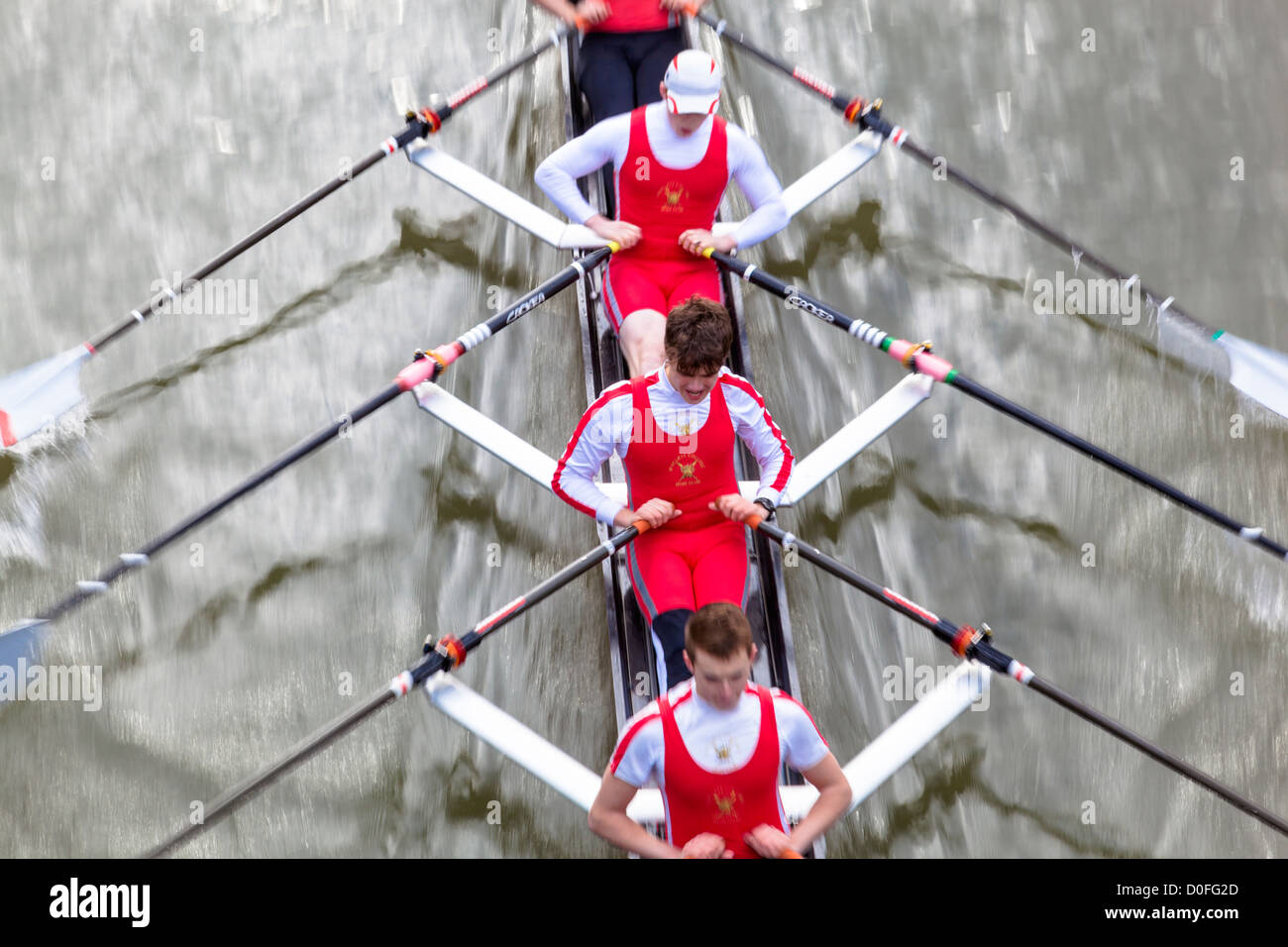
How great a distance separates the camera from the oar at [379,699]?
8.67 feet

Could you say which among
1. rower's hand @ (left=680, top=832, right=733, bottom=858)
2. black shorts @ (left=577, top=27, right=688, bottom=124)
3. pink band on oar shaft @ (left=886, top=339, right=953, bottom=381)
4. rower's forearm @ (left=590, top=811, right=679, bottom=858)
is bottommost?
rower's hand @ (left=680, top=832, right=733, bottom=858)

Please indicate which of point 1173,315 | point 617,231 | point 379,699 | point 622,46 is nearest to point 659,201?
point 617,231

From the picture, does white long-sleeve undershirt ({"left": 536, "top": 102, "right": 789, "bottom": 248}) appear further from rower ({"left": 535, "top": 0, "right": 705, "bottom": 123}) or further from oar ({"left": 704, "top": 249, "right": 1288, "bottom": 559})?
rower ({"left": 535, "top": 0, "right": 705, "bottom": 123})

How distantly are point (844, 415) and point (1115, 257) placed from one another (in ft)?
5.11

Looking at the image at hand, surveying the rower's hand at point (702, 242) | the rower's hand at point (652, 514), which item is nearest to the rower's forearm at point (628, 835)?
the rower's hand at point (652, 514)

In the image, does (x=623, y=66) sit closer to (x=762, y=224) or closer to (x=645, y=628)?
(x=762, y=224)

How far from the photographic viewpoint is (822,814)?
2.45 meters

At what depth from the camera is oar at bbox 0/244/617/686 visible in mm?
3129

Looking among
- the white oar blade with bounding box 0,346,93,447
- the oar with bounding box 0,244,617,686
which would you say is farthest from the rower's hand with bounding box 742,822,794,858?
the white oar blade with bounding box 0,346,93,447

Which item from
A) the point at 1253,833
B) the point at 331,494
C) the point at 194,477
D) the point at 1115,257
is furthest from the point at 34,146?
the point at 1253,833

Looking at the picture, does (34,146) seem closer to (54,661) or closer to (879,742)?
(54,661)

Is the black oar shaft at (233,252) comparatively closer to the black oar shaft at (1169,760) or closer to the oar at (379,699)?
the oar at (379,699)
